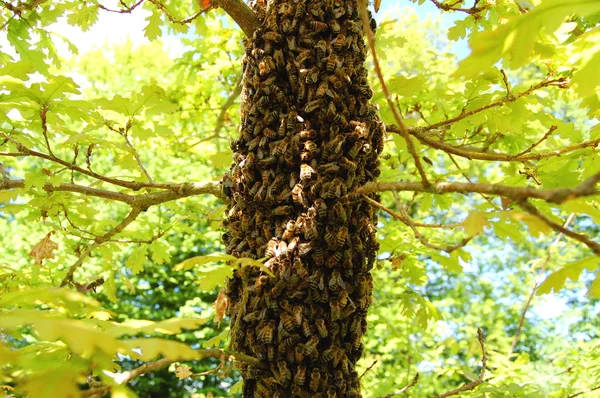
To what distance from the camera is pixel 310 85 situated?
6.88 ft

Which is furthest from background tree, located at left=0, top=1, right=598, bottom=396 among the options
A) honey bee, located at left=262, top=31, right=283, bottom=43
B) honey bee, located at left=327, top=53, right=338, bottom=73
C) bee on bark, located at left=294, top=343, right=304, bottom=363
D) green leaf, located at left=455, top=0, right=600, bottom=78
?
honey bee, located at left=262, top=31, right=283, bottom=43

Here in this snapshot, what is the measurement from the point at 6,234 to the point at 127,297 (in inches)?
130

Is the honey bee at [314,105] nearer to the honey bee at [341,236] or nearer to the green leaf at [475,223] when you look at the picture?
the honey bee at [341,236]

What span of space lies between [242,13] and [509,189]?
1504 mm

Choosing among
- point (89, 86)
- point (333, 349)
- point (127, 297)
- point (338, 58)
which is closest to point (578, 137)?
point (338, 58)

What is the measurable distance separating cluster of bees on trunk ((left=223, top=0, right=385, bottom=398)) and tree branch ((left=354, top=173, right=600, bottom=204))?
0.23 m

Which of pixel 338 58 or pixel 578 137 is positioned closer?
pixel 338 58

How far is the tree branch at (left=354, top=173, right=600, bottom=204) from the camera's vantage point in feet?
3.69

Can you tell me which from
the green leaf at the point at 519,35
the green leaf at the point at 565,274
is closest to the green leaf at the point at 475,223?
the green leaf at the point at 565,274

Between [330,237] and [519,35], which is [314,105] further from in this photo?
[519,35]

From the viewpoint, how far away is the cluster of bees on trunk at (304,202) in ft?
6.29

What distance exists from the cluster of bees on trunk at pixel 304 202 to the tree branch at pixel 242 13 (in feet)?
0.25

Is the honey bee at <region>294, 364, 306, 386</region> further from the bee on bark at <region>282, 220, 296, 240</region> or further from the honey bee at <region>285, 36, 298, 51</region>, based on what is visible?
the honey bee at <region>285, 36, 298, 51</region>

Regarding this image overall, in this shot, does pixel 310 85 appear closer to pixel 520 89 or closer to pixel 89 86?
pixel 520 89
